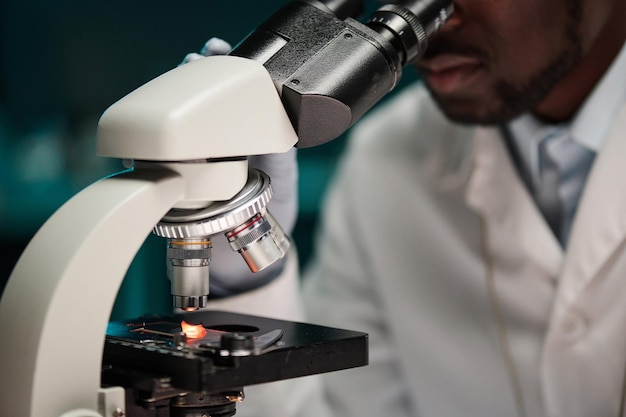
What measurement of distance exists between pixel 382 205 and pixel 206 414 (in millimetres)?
925

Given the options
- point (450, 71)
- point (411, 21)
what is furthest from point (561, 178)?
point (411, 21)

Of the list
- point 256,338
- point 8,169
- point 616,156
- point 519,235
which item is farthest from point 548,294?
point 8,169

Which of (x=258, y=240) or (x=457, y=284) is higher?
(x=258, y=240)

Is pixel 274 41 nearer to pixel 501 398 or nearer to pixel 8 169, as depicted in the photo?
pixel 501 398

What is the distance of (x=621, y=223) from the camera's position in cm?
120

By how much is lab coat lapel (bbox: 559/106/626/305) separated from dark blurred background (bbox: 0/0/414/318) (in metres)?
1.03

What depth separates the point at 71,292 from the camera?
0.69 m

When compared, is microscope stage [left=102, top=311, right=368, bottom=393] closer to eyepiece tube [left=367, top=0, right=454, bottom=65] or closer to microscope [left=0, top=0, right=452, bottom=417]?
microscope [left=0, top=0, right=452, bottom=417]

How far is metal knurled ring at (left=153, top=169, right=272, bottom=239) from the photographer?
2.42 ft

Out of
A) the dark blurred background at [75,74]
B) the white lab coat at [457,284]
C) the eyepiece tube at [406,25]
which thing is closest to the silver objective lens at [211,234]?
the eyepiece tube at [406,25]

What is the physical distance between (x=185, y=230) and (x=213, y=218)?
3 cm

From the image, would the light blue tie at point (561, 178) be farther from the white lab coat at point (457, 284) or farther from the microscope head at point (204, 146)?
the microscope head at point (204, 146)

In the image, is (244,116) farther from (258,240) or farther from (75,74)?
(75,74)

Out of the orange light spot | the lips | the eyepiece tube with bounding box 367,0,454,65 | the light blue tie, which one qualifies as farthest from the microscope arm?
the light blue tie
